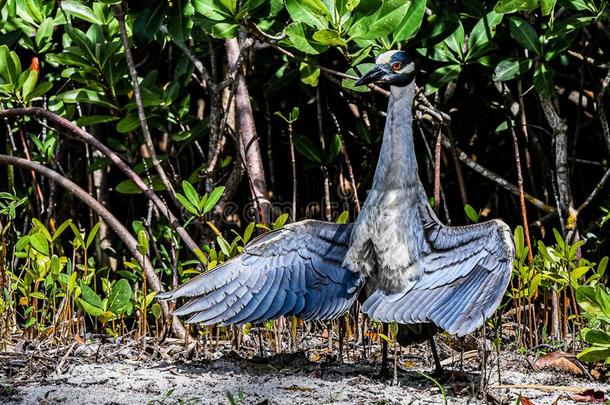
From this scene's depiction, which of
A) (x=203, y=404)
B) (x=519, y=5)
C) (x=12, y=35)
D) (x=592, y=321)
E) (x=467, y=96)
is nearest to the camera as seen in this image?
(x=203, y=404)

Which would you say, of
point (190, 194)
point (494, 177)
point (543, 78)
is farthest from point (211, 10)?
point (494, 177)

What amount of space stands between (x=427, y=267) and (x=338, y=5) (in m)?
1.24

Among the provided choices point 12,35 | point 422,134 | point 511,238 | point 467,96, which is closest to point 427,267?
point 511,238

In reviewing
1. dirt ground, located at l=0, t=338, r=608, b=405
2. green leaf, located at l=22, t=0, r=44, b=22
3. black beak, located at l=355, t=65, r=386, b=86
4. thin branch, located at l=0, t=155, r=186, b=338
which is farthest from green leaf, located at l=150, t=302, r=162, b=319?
green leaf, located at l=22, t=0, r=44, b=22

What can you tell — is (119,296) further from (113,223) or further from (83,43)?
(83,43)

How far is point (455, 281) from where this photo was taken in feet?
14.1

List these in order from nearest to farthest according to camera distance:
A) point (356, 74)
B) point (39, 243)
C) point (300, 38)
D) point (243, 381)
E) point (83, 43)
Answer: point (243, 381) < point (300, 38) < point (39, 243) < point (356, 74) < point (83, 43)

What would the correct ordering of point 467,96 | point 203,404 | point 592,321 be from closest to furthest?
point 203,404 < point 592,321 < point 467,96

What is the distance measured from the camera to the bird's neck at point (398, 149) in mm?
4504

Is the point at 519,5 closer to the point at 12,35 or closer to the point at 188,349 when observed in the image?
the point at 188,349

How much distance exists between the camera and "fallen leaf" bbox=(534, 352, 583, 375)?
14.3ft

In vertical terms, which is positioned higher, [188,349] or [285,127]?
[285,127]

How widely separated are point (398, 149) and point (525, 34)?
1163 mm

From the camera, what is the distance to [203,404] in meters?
3.67
